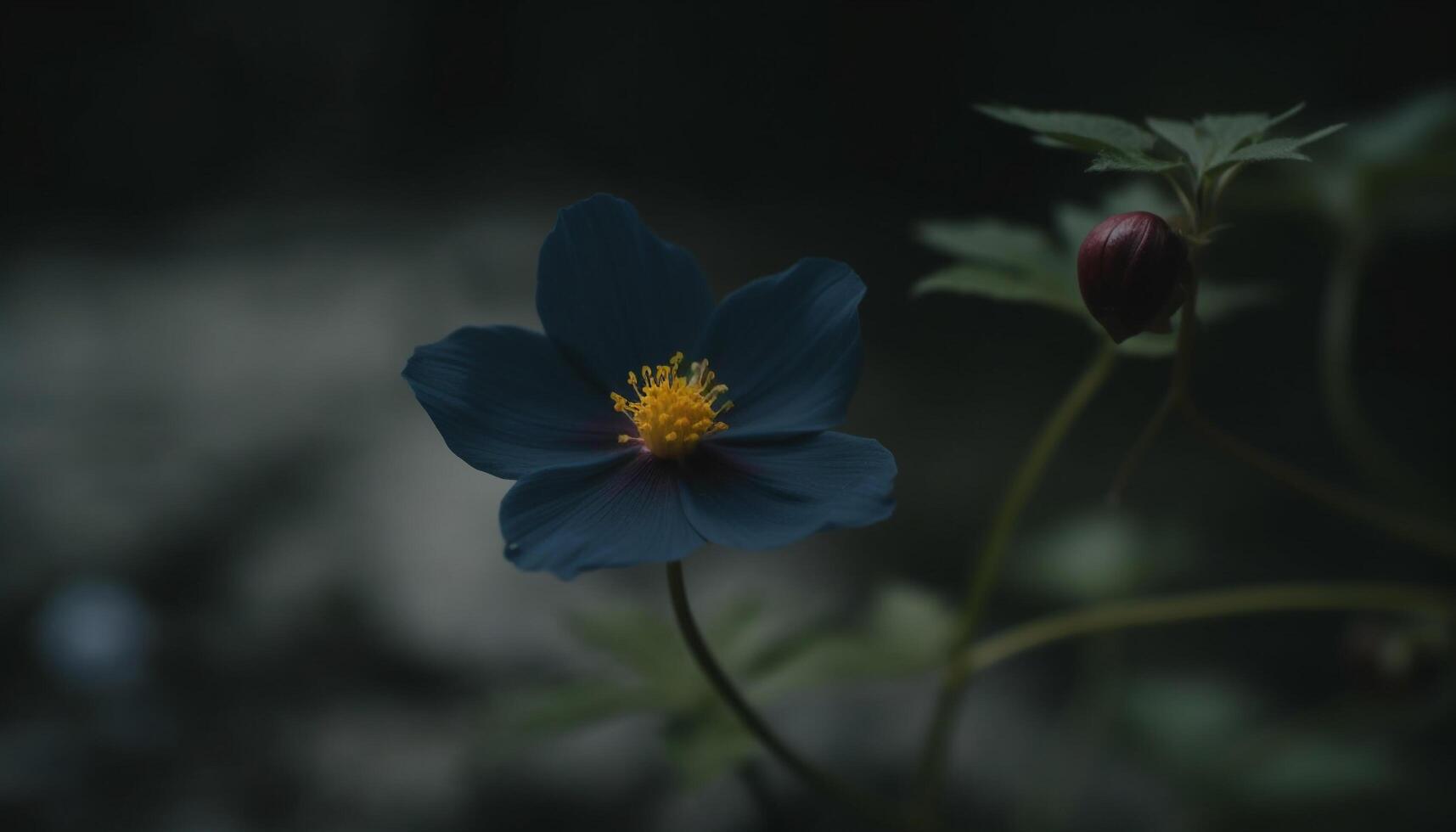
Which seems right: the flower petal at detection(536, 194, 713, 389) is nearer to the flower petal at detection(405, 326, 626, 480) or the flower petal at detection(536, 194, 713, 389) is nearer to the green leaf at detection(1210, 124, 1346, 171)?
the flower petal at detection(405, 326, 626, 480)

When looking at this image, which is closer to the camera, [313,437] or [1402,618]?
[1402,618]

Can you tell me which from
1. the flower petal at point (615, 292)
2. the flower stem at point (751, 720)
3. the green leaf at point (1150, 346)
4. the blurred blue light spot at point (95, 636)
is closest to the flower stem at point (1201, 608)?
the flower stem at point (751, 720)

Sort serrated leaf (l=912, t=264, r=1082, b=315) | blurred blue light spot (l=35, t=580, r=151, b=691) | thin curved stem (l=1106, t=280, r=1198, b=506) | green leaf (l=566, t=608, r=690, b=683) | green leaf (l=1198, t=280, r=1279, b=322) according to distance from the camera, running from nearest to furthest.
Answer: thin curved stem (l=1106, t=280, r=1198, b=506)
serrated leaf (l=912, t=264, r=1082, b=315)
green leaf (l=1198, t=280, r=1279, b=322)
green leaf (l=566, t=608, r=690, b=683)
blurred blue light spot (l=35, t=580, r=151, b=691)

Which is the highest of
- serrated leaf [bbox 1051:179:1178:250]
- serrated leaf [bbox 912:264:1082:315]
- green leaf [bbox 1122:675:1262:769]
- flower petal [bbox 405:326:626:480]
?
serrated leaf [bbox 1051:179:1178:250]

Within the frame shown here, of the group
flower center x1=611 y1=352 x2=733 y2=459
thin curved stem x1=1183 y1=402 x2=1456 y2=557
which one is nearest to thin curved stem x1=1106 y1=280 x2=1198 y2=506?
thin curved stem x1=1183 y1=402 x2=1456 y2=557

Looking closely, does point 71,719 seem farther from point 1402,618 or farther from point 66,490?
point 1402,618

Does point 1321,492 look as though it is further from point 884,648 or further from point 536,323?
point 536,323

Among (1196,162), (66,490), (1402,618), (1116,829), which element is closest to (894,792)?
(1116,829)
